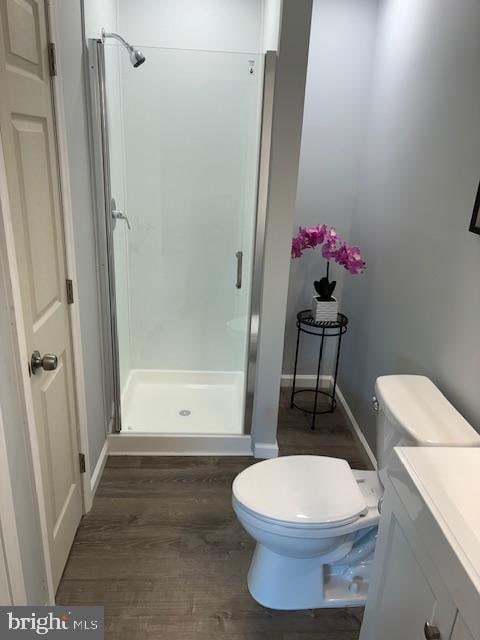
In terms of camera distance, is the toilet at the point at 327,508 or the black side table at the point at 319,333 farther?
the black side table at the point at 319,333

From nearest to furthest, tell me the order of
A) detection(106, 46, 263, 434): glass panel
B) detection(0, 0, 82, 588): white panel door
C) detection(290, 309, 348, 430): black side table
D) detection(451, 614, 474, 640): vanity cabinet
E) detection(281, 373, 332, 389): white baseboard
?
detection(451, 614, 474, 640): vanity cabinet → detection(0, 0, 82, 588): white panel door → detection(106, 46, 263, 434): glass panel → detection(290, 309, 348, 430): black side table → detection(281, 373, 332, 389): white baseboard

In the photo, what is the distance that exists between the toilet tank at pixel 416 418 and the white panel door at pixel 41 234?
1.13m

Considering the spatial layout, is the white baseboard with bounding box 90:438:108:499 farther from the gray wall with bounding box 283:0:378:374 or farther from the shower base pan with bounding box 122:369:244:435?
the gray wall with bounding box 283:0:378:374

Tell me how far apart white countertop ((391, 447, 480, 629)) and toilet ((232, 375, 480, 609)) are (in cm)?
25

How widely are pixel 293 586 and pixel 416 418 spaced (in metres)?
0.80

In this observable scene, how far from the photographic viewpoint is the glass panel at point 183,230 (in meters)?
2.58

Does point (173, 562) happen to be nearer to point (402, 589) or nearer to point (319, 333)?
point (402, 589)

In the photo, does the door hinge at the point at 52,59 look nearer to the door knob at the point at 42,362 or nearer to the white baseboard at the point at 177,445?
the door knob at the point at 42,362

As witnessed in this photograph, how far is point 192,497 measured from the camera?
7.53 ft

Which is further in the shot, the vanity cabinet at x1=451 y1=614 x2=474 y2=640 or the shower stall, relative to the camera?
the shower stall

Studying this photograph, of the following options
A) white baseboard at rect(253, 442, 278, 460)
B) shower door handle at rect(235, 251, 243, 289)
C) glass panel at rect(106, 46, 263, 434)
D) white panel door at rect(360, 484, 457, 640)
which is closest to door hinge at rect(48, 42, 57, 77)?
glass panel at rect(106, 46, 263, 434)

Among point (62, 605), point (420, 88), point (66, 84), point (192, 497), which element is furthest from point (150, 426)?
point (420, 88)

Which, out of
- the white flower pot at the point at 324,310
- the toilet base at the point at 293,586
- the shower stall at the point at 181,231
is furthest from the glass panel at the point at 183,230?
the toilet base at the point at 293,586

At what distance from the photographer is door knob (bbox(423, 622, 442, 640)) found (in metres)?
0.97
